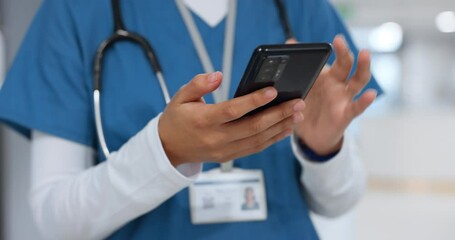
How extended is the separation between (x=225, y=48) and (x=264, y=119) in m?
0.27

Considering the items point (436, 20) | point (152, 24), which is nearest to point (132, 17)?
point (152, 24)

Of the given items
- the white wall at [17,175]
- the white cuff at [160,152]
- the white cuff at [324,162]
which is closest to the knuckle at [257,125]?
the white cuff at [160,152]

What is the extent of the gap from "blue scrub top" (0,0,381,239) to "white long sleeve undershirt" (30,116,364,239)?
3cm

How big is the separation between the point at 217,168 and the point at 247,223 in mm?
90

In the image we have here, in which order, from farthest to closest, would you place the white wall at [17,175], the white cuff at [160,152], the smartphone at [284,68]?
the white wall at [17,175]
the white cuff at [160,152]
the smartphone at [284,68]

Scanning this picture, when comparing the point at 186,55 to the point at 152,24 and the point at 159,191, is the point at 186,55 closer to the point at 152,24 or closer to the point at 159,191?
the point at 152,24

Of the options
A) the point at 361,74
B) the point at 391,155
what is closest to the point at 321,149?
the point at 361,74

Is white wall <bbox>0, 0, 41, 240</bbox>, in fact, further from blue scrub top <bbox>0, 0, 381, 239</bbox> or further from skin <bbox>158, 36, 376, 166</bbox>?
skin <bbox>158, 36, 376, 166</bbox>

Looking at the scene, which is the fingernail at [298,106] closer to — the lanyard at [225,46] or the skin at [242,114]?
the skin at [242,114]

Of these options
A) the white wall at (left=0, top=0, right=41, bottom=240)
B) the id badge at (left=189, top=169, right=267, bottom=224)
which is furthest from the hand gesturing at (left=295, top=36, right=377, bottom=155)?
the white wall at (left=0, top=0, right=41, bottom=240)

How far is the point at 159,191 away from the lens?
0.62m

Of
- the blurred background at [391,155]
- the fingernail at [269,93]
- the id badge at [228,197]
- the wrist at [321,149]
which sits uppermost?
the fingernail at [269,93]

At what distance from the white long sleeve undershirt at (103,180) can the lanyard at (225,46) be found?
0.13 meters

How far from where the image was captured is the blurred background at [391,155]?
1.05m
